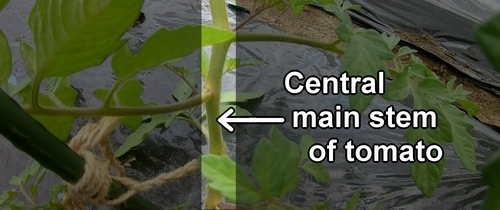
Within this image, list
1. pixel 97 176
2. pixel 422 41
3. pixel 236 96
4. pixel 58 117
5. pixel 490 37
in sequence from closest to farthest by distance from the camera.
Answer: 1. pixel 490 37
2. pixel 97 176
3. pixel 58 117
4. pixel 236 96
5. pixel 422 41

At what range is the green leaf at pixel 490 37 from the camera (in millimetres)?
179

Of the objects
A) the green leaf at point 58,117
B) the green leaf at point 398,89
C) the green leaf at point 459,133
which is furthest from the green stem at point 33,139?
the green leaf at point 459,133

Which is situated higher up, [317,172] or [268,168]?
[268,168]

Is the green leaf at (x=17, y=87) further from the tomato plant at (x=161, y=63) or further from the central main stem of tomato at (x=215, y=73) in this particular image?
the central main stem of tomato at (x=215, y=73)

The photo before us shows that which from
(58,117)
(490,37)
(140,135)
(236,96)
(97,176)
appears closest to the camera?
(490,37)

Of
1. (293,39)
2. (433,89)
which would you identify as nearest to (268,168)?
(293,39)

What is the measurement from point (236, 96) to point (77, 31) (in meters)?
0.74

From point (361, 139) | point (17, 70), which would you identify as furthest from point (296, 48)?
point (17, 70)

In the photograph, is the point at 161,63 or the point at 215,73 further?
the point at 215,73

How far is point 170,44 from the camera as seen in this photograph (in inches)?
14.1

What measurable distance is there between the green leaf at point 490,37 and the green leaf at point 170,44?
0.21 meters

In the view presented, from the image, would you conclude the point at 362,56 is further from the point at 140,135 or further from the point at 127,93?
the point at 140,135

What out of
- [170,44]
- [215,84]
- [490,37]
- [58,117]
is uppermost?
[490,37]

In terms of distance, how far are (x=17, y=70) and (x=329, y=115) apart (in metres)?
1.08
